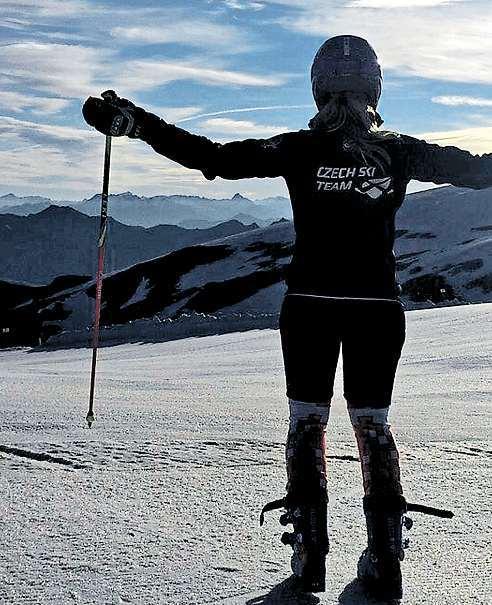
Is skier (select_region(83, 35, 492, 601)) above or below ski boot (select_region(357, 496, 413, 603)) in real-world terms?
above

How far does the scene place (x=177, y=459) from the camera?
5176 mm

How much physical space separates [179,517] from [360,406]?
1.16 metres

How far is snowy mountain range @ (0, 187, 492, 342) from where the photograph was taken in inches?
1725

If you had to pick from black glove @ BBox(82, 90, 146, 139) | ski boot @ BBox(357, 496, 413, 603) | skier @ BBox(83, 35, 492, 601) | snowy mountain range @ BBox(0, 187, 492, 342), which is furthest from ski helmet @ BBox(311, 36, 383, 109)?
snowy mountain range @ BBox(0, 187, 492, 342)

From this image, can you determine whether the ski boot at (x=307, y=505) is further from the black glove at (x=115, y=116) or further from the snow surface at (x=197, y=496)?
the black glove at (x=115, y=116)

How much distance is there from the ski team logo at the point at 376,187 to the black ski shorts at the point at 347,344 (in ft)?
1.40

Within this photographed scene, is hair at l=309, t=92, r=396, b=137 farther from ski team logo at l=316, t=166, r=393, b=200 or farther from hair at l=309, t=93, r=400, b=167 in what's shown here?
ski team logo at l=316, t=166, r=393, b=200

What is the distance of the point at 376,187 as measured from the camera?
3352 millimetres

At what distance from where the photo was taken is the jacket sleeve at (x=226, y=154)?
334 cm

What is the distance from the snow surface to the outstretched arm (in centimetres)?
157

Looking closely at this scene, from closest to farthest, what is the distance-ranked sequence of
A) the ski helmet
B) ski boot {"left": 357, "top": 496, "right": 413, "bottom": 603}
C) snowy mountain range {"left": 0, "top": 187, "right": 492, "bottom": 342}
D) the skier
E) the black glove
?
ski boot {"left": 357, "top": 496, "right": 413, "bottom": 603}
the skier
the ski helmet
the black glove
snowy mountain range {"left": 0, "top": 187, "right": 492, "bottom": 342}

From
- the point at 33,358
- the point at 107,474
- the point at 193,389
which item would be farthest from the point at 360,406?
the point at 33,358

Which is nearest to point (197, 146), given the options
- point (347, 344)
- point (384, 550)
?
point (347, 344)

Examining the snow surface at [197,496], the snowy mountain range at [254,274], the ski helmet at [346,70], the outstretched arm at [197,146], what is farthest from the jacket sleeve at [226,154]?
the snowy mountain range at [254,274]
